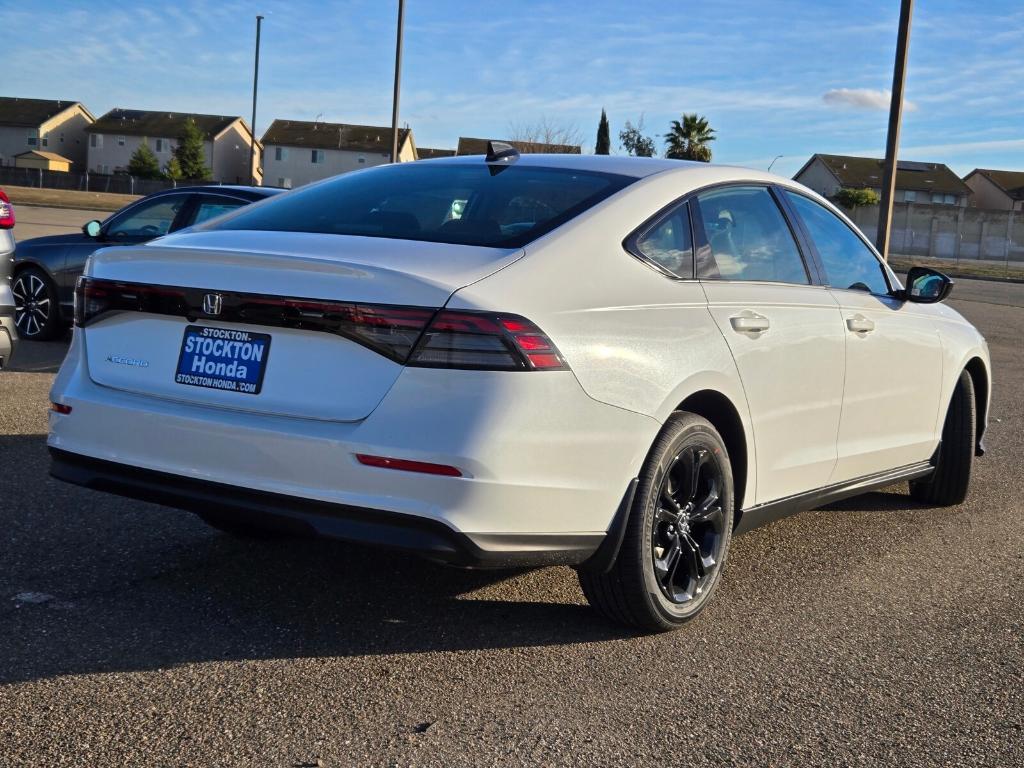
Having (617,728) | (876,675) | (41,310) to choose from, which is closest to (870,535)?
(876,675)

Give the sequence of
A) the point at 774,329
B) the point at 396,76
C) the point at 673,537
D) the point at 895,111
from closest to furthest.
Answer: the point at 673,537, the point at 774,329, the point at 895,111, the point at 396,76

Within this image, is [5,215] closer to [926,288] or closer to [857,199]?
[926,288]

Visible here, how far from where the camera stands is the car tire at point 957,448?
6047mm

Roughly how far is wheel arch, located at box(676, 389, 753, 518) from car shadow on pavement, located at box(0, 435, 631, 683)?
29.0 inches

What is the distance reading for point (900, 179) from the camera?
311 ft

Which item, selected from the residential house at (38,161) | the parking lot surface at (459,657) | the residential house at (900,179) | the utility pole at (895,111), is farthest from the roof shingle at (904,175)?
the parking lot surface at (459,657)

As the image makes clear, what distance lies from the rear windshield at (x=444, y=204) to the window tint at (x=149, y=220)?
18.6ft

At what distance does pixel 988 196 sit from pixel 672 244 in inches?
4261

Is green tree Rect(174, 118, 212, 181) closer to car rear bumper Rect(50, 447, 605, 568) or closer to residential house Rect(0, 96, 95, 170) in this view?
residential house Rect(0, 96, 95, 170)

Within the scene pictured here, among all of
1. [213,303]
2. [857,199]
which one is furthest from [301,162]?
[213,303]

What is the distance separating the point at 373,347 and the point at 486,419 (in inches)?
15.1

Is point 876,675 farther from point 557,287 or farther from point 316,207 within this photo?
point 316,207

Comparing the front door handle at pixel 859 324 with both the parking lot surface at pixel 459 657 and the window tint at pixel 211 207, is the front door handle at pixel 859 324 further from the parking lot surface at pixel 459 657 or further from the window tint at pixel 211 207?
the window tint at pixel 211 207

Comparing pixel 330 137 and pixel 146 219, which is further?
pixel 330 137
